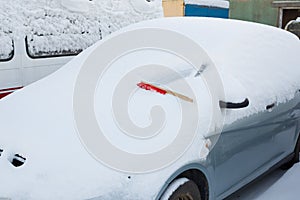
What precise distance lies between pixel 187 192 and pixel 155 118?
Result: 56 centimetres

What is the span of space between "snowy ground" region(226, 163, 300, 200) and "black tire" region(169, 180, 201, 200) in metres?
0.65

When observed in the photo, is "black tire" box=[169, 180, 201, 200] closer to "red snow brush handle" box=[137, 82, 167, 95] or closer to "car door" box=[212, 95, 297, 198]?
"car door" box=[212, 95, 297, 198]

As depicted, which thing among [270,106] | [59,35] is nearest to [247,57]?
[270,106]

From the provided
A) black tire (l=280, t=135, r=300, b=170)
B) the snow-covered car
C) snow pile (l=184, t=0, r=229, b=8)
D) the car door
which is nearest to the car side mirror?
the snow-covered car

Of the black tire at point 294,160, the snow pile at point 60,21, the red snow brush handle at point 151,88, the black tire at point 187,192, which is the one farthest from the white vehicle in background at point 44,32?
the black tire at point 294,160

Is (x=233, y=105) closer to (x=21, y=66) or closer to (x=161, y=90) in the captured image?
(x=161, y=90)

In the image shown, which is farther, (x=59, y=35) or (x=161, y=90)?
(x=59, y=35)

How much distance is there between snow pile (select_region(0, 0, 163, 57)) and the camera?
146 inches

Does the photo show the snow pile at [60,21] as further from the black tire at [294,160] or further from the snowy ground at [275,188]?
the black tire at [294,160]

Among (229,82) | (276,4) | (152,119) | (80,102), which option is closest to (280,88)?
(229,82)

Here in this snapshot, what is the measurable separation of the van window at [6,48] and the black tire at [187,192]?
2.23 m

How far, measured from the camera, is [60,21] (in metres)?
4.16

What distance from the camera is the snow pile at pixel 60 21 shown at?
12.2 ft

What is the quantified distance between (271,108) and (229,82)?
603 mm
